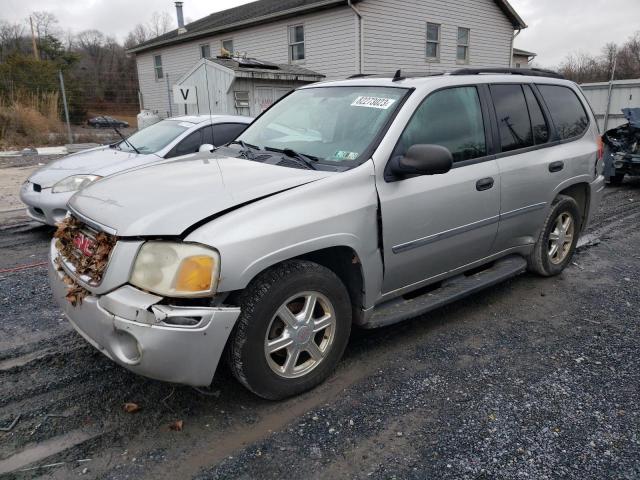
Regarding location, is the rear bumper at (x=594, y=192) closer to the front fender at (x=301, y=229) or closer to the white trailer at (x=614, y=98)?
the front fender at (x=301, y=229)

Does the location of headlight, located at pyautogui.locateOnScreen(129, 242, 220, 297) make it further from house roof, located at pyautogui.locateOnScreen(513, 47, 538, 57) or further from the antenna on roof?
house roof, located at pyautogui.locateOnScreen(513, 47, 538, 57)

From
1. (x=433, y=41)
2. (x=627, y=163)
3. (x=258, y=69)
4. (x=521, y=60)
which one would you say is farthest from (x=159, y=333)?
(x=521, y=60)

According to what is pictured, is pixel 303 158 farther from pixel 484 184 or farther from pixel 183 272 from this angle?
pixel 484 184

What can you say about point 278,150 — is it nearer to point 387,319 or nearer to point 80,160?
point 387,319

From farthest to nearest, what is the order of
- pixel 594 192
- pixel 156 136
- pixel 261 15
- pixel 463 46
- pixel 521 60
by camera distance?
pixel 521 60 → pixel 463 46 → pixel 261 15 → pixel 156 136 → pixel 594 192

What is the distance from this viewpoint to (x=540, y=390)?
304 cm

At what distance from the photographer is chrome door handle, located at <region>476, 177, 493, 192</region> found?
363 centimetres

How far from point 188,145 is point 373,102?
380 cm

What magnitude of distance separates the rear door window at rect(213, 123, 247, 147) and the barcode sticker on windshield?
11.9 ft

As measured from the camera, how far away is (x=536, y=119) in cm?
428

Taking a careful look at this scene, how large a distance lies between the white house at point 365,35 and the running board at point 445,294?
1166cm

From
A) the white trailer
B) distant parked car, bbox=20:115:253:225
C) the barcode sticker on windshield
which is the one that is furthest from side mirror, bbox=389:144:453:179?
the white trailer

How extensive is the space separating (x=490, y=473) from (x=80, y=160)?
6263mm

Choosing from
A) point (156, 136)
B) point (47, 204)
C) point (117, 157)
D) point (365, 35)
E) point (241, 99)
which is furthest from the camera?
point (365, 35)
